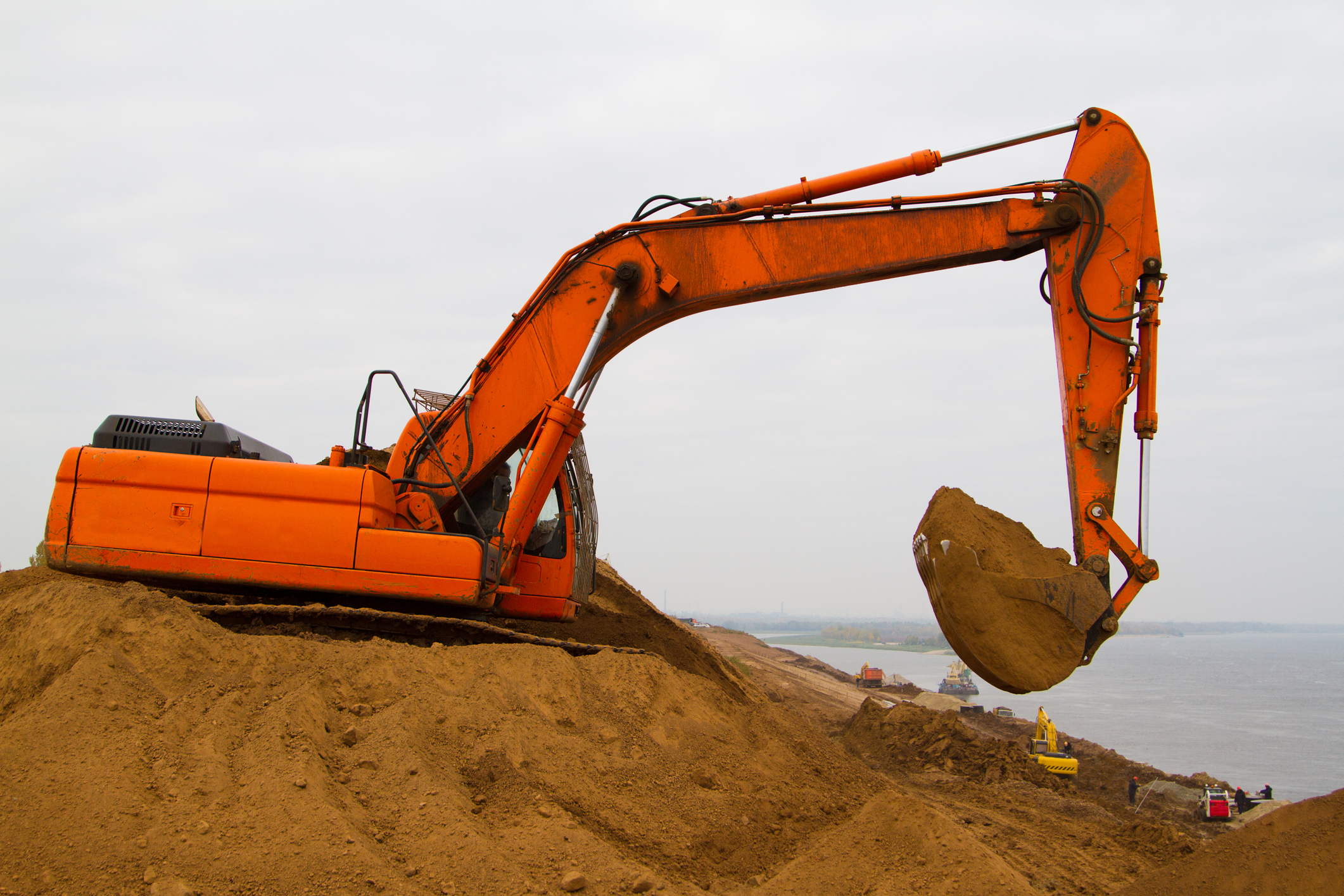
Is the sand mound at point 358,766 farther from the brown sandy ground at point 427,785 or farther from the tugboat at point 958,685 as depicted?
the tugboat at point 958,685

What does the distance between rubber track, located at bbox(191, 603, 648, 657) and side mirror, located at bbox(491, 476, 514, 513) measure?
118 centimetres

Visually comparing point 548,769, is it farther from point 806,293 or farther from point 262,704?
point 806,293

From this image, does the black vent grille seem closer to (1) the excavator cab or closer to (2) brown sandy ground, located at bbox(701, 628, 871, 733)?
(1) the excavator cab

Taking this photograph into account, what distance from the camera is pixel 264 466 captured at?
6.13 meters

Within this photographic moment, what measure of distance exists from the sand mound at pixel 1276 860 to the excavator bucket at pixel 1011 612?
123 cm

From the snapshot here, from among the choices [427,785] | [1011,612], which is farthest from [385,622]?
[1011,612]

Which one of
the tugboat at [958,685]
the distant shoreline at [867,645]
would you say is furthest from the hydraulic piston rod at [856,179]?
the distant shoreline at [867,645]

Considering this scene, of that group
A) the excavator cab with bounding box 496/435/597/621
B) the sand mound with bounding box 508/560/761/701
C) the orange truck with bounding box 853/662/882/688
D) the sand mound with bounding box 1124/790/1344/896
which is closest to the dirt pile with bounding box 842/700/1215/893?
the sand mound with bounding box 1124/790/1344/896

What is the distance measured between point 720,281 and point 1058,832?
4.73 metres

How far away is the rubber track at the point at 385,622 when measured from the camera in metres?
5.99

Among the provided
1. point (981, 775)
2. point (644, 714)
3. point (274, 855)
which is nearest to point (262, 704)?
point (274, 855)

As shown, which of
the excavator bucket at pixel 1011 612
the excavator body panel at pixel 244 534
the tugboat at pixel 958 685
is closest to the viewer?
the excavator bucket at pixel 1011 612

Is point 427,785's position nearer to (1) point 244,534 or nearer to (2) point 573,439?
(1) point 244,534

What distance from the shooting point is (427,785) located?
14.4ft
